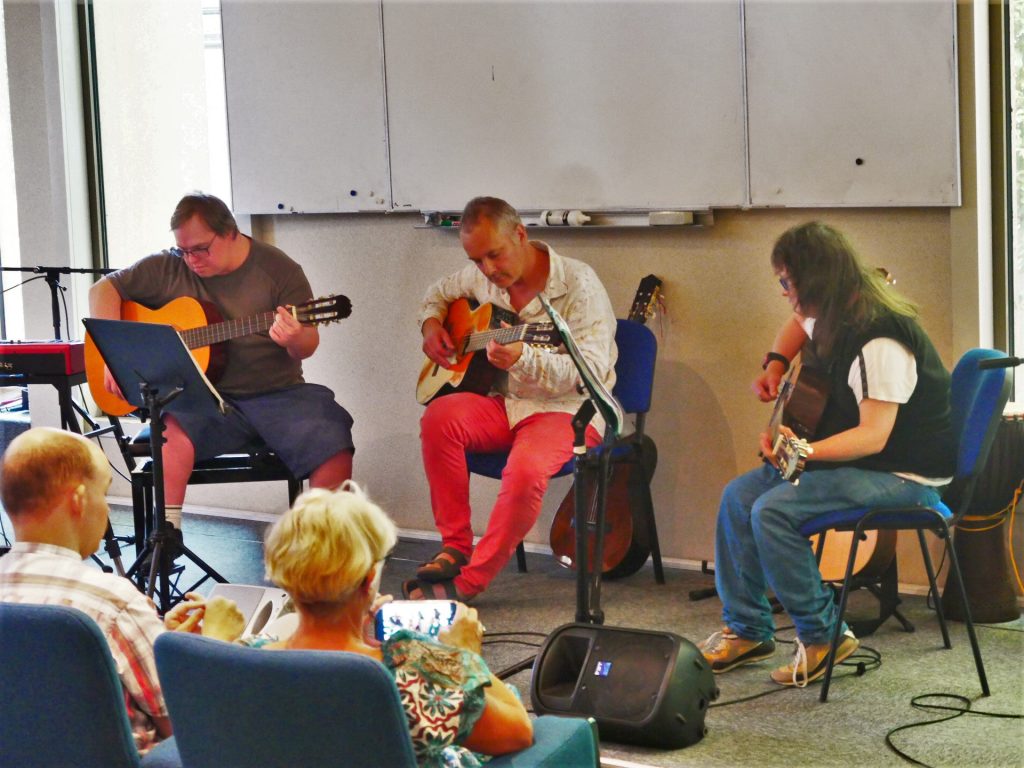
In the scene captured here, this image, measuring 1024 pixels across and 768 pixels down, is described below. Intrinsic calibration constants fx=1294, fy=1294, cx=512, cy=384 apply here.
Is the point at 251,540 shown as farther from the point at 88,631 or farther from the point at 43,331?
the point at 88,631

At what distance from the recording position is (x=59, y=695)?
2.03 metres

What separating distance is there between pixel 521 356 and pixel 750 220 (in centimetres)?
88

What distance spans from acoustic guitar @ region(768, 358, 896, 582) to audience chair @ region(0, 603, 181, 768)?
167 centimetres

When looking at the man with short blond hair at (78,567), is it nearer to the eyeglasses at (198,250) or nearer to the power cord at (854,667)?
the power cord at (854,667)

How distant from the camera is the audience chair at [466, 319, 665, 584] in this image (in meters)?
4.06

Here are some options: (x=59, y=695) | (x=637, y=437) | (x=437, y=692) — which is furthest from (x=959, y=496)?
(x=59, y=695)

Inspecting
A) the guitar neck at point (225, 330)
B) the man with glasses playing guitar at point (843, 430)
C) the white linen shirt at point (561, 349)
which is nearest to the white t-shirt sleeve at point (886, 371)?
the man with glasses playing guitar at point (843, 430)

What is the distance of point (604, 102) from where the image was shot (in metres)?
4.22

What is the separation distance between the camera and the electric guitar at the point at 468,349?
4.06 m

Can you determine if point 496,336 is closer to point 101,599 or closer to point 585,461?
point 585,461

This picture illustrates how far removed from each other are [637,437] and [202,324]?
1.43 metres

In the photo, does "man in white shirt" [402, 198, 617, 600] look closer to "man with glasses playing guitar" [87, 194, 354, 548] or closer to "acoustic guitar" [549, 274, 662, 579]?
"acoustic guitar" [549, 274, 662, 579]

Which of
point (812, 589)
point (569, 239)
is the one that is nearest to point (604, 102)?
point (569, 239)

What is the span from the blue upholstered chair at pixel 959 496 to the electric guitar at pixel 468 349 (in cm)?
126
